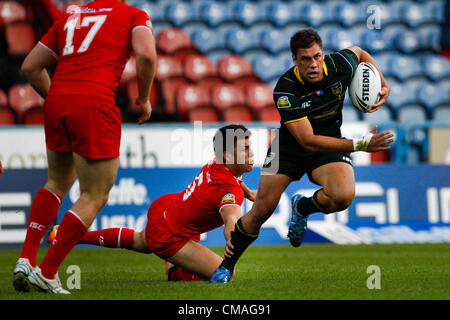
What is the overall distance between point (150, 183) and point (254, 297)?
5090mm

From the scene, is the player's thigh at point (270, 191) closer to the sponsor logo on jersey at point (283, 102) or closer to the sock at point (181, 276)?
the sponsor logo on jersey at point (283, 102)

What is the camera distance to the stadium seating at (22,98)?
37.5 ft

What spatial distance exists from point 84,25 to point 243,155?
161 centimetres

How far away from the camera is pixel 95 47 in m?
4.69

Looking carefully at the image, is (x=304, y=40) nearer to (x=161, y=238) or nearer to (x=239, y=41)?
(x=161, y=238)

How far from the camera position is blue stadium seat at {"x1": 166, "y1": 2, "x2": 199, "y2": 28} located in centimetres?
1480

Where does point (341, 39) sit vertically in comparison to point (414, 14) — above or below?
below

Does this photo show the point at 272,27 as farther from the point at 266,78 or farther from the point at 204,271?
the point at 204,271

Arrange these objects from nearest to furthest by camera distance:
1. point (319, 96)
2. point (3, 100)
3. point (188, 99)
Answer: point (319, 96)
point (3, 100)
point (188, 99)

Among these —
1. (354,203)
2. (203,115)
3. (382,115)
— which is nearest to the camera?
(354,203)

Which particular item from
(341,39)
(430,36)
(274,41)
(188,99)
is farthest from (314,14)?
(188,99)

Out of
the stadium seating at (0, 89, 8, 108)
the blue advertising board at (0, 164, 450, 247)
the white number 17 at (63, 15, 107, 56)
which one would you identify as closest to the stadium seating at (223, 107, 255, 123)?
the blue advertising board at (0, 164, 450, 247)

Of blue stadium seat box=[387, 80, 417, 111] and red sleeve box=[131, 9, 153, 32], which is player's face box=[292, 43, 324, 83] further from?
blue stadium seat box=[387, 80, 417, 111]

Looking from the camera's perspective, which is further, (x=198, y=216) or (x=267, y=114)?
(x=267, y=114)
